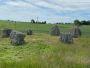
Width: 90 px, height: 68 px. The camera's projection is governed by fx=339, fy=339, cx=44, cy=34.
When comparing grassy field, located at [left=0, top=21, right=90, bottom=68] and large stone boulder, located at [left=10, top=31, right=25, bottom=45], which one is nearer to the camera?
grassy field, located at [left=0, top=21, right=90, bottom=68]

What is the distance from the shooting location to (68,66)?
15.1m

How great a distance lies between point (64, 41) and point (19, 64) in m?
16.5

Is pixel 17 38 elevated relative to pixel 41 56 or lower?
elevated

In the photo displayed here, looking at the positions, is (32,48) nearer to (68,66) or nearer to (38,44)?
(38,44)

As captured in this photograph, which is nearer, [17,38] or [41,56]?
[41,56]

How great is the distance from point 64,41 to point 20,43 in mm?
5019

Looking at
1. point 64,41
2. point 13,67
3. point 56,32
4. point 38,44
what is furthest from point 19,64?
point 56,32

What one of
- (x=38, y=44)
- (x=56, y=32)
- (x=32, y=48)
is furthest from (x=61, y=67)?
(x=56, y=32)

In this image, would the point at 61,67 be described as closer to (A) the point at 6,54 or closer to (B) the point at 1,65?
(B) the point at 1,65

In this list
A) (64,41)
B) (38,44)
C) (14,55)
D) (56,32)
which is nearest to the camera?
(14,55)

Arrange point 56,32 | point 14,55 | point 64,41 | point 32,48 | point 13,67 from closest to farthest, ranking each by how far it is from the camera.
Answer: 1. point 13,67
2. point 14,55
3. point 32,48
4. point 64,41
5. point 56,32

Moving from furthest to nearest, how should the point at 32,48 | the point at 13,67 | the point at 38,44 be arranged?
the point at 38,44 → the point at 32,48 → the point at 13,67

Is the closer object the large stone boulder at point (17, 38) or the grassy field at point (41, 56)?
the grassy field at point (41, 56)

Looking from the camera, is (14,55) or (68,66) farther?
(14,55)
